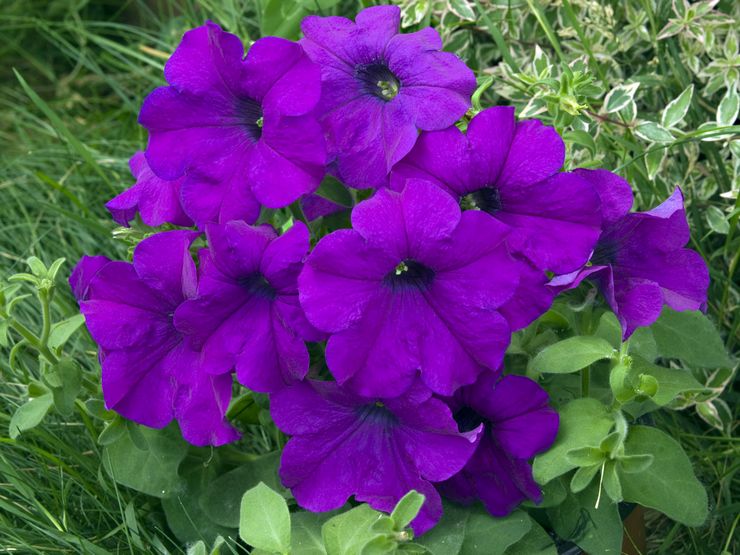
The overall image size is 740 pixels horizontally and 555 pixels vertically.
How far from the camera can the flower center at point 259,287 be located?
0.98 meters

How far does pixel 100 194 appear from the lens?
6.50 ft

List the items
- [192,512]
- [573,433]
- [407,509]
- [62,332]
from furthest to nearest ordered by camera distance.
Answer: [192,512]
[62,332]
[573,433]
[407,509]

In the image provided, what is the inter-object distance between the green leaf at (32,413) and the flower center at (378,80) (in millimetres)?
482

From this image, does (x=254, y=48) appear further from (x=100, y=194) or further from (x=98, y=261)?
(x=100, y=194)

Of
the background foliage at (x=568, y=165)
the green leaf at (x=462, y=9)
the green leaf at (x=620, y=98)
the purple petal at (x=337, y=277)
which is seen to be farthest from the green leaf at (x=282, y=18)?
the purple petal at (x=337, y=277)

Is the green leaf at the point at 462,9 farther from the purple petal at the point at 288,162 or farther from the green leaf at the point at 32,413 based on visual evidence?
the green leaf at the point at 32,413

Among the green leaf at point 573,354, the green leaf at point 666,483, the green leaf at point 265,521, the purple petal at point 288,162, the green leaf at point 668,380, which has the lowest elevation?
the green leaf at point 666,483

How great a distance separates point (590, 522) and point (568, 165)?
0.44 m

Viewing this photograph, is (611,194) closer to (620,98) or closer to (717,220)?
(620,98)

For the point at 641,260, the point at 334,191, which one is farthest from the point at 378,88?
the point at 641,260

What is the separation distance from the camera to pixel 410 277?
95 cm

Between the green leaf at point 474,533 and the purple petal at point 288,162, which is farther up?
the purple petal at point 288,162

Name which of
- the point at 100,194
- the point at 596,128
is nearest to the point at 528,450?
the point at 596,128

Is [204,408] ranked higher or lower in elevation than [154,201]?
lower
